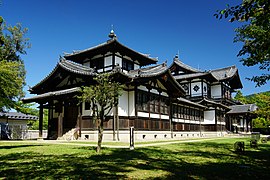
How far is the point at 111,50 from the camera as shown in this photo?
77.7ft

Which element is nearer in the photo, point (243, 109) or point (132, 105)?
point (132, 105)

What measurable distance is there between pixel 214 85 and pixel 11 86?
36.4m

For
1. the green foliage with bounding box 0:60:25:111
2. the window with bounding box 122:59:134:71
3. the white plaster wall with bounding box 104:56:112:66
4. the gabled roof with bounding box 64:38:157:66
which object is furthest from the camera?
the window with bounding box 122:59:134:71

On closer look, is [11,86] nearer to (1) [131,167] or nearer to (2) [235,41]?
(1) [131,167]

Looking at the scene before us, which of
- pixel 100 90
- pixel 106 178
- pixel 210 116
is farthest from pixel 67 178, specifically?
pixel 210 116

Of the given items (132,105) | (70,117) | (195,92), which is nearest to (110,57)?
(132,105)

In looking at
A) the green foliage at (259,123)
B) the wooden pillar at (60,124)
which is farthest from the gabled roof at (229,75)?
the wooden pillar at (60,124)

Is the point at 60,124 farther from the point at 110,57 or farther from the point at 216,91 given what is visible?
the point at 216,91

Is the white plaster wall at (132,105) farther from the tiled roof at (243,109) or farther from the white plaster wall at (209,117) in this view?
the tiled roof at (243,109)

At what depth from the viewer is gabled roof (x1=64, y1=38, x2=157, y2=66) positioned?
75.9ft

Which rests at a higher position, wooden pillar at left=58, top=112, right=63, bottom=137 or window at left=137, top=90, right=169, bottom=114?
window at left=137, top=90, right=169, bottom=114

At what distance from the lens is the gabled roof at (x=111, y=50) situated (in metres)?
23.1

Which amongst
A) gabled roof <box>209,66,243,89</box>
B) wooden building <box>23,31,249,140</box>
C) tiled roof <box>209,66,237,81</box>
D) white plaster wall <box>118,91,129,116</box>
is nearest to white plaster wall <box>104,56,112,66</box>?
wooden building <box>23,31,249,140</box>

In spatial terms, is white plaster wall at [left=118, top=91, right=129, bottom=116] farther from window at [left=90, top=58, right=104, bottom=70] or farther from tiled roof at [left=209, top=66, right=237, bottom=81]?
tiled roof at [left=209, top=66, right=237, bottom=81]
